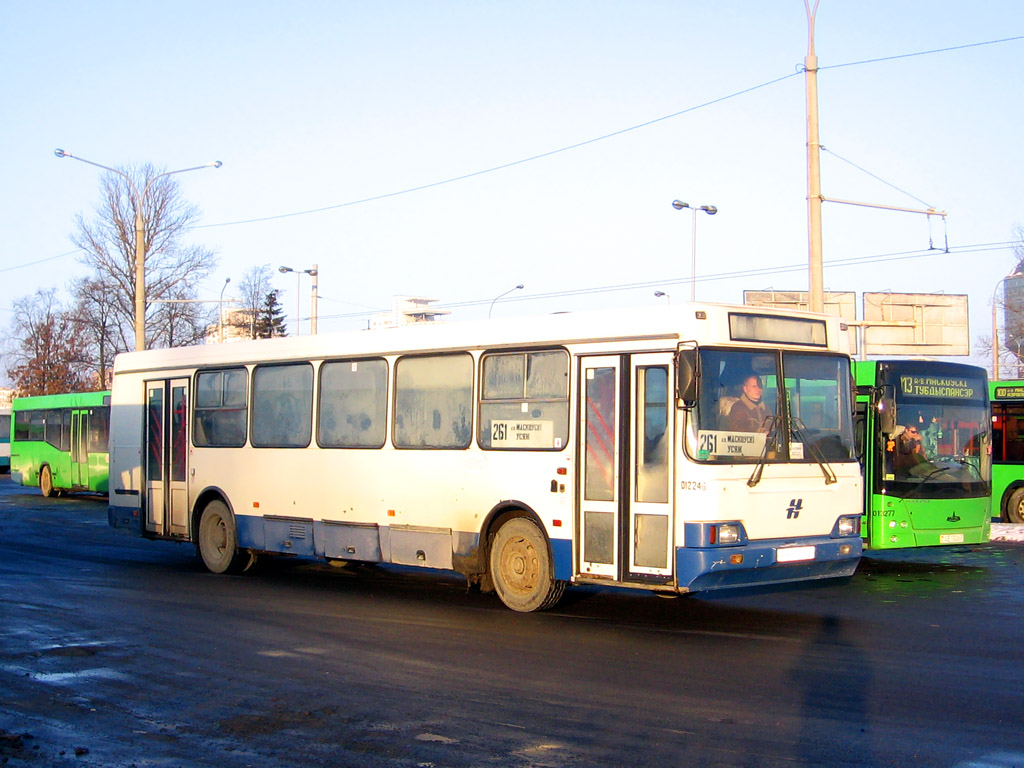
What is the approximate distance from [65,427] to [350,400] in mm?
23201

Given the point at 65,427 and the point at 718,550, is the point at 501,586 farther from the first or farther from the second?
the point at 65,427

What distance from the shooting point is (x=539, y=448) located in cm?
1185

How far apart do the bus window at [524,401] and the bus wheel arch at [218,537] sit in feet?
17.6

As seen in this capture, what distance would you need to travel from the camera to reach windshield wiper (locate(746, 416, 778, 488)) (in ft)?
34.9

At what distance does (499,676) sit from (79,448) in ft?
92.5

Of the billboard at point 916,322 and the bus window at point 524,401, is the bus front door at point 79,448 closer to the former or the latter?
the billboard at point 916,322

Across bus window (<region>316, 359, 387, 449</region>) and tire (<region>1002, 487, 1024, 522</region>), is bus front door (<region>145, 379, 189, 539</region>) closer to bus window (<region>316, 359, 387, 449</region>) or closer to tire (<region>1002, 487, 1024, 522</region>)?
bus window (<region>316, 359, 387, 449</region>)

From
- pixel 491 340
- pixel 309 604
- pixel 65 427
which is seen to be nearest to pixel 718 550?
pixel 491 340

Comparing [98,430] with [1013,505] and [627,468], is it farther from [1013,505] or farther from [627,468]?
[627,468]

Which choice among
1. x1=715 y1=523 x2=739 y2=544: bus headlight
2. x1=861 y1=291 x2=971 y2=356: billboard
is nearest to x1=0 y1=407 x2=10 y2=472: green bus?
x1=861 y1=291 x2=971 y2=356: billboard

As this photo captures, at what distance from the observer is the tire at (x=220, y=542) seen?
53.0ft

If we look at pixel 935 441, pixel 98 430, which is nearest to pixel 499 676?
pixel 935 441

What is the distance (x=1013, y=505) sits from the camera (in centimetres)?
2306

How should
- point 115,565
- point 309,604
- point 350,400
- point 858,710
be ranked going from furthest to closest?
point 115,565 → point 350,400 → point 309,604 → point 858,710
